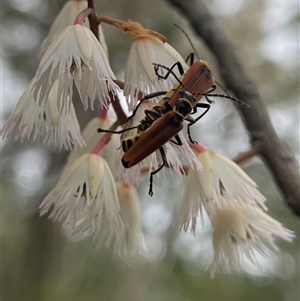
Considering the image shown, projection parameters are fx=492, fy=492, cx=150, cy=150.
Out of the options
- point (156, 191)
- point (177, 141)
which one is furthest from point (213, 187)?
point (156, 191)

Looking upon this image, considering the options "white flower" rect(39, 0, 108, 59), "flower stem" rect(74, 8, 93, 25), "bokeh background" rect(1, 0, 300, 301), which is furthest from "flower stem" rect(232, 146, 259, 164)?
"bokeh background" rect(1, 0, 300, 301)

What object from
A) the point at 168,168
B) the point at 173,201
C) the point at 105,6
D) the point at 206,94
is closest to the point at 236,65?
the point at 206,94

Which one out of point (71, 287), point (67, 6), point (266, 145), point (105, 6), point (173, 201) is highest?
point (105, 6)

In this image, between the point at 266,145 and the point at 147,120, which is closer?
the point at 147,120

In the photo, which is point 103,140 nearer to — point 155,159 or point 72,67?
point 155,159

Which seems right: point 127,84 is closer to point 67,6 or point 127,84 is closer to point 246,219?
point 67,6

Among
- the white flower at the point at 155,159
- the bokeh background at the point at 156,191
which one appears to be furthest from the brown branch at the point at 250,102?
the bokeh background at the point at 156,191

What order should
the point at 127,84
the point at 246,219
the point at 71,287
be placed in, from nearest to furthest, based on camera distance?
the point at 127,84 < the point at 246,219 < the point at 71,287

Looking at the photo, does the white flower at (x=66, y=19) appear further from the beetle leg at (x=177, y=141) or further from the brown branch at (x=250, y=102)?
the brown branch at (x=250, y=102)
